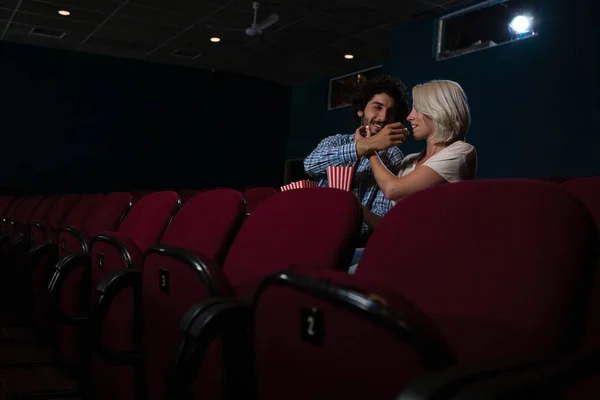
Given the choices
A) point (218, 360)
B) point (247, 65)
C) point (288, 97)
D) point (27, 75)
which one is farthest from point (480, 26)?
point (27, 75)

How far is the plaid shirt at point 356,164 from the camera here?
1751 mm

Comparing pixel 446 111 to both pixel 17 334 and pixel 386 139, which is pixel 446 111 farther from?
pixel 17 334

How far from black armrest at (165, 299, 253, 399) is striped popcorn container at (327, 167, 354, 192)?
81 cm

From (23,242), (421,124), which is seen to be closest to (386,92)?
(421,124)

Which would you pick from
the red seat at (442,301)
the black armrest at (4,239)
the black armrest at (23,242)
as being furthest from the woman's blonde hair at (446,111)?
the black armrest at (4,239)

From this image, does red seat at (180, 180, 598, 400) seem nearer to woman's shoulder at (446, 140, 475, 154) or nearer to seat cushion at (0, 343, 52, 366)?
woman's shoulder at (446, 140, 475, 154)

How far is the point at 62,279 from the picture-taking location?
176 cm

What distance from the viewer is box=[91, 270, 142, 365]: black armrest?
139 cm

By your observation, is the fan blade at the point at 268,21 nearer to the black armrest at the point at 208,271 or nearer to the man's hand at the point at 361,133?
the man's hand at the point at 361,133

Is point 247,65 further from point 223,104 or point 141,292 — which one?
point 141,292

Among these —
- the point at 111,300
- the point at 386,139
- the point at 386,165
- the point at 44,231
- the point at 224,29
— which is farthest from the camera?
the point at 224,29

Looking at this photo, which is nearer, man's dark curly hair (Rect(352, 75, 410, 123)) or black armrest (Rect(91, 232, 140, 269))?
black armrest (Rect(91, 232, 140, 269))

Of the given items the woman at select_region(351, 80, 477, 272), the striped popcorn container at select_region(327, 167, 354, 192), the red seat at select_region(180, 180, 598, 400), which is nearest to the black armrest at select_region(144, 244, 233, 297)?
the red seat at select_region(180, 180, 598, 400)

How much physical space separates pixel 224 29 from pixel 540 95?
336 centimetres
